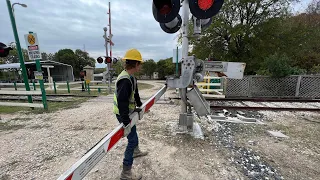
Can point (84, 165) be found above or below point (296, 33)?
below

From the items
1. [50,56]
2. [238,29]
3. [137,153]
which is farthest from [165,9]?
[50,56]

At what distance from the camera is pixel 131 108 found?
2.43 m

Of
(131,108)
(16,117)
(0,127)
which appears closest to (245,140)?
(131,108)

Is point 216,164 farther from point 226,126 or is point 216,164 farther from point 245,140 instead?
point 226,126

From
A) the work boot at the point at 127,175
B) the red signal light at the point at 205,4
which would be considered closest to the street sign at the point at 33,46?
the work boot at the point at 127,175

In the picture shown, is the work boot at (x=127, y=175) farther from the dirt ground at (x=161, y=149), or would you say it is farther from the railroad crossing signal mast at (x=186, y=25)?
the railroad crossing signal mast at (x=186, y=25)

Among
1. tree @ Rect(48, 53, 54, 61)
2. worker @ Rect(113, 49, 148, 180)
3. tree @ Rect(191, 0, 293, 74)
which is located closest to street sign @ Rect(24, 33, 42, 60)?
worker @ Rect(113, 49, 148, 180)

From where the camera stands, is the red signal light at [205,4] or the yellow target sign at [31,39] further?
the yellow target sign at [31,39]

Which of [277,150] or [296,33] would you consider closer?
[277,150]

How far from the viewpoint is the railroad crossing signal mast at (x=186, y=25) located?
2553mm

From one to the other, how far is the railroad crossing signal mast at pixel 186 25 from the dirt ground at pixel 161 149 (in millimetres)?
872

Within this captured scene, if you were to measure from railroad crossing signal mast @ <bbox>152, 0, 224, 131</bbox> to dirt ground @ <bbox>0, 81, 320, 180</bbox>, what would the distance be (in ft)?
2.86

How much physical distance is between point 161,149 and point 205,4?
293cm

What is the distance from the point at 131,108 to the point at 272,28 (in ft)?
48.5
